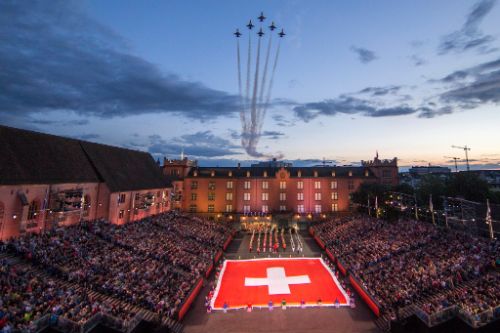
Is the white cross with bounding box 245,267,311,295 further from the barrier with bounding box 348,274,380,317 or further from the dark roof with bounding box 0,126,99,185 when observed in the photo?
the dark roof with bounding box 0,126,99,185

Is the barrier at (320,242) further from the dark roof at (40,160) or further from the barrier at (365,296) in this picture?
the dark roof at (40,160)

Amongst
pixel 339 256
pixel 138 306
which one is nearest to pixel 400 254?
pixel 339 256

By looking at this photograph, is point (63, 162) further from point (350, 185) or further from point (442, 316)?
point (350, 185)

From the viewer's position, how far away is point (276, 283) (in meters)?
38.1

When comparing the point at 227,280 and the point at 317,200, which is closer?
the point at 227,280

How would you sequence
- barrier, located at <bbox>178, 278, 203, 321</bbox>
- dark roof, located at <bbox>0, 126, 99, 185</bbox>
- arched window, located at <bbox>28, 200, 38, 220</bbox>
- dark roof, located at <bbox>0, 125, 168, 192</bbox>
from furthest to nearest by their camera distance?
arched window, located at <bbox>28, 200, 38, 220</bbox> < dark roof, located at <bbox>0, 125, 168, 192</bbox> < dark roof, located at <bbox>0, 126, 99, 185</bbox> < barrier, located at <bbox>178, 278, 203, 321</bbox>

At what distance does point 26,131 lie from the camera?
3731 cm

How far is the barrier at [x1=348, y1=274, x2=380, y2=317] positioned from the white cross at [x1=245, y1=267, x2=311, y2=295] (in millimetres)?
5696

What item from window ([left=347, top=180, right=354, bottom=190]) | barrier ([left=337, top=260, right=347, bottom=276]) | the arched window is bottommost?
barrier ([left=337, top=260, right=347, bottom=276])

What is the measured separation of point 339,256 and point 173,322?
27.7 meters

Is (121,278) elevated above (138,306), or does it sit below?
→ above

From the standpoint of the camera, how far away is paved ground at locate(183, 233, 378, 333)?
26.2 m

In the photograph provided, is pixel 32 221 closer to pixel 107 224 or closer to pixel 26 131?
pixel 107 224

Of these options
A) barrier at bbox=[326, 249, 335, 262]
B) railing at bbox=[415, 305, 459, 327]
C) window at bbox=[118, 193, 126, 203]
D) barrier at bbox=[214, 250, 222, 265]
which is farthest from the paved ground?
window at bbox=[118, 193, 126, 203]
